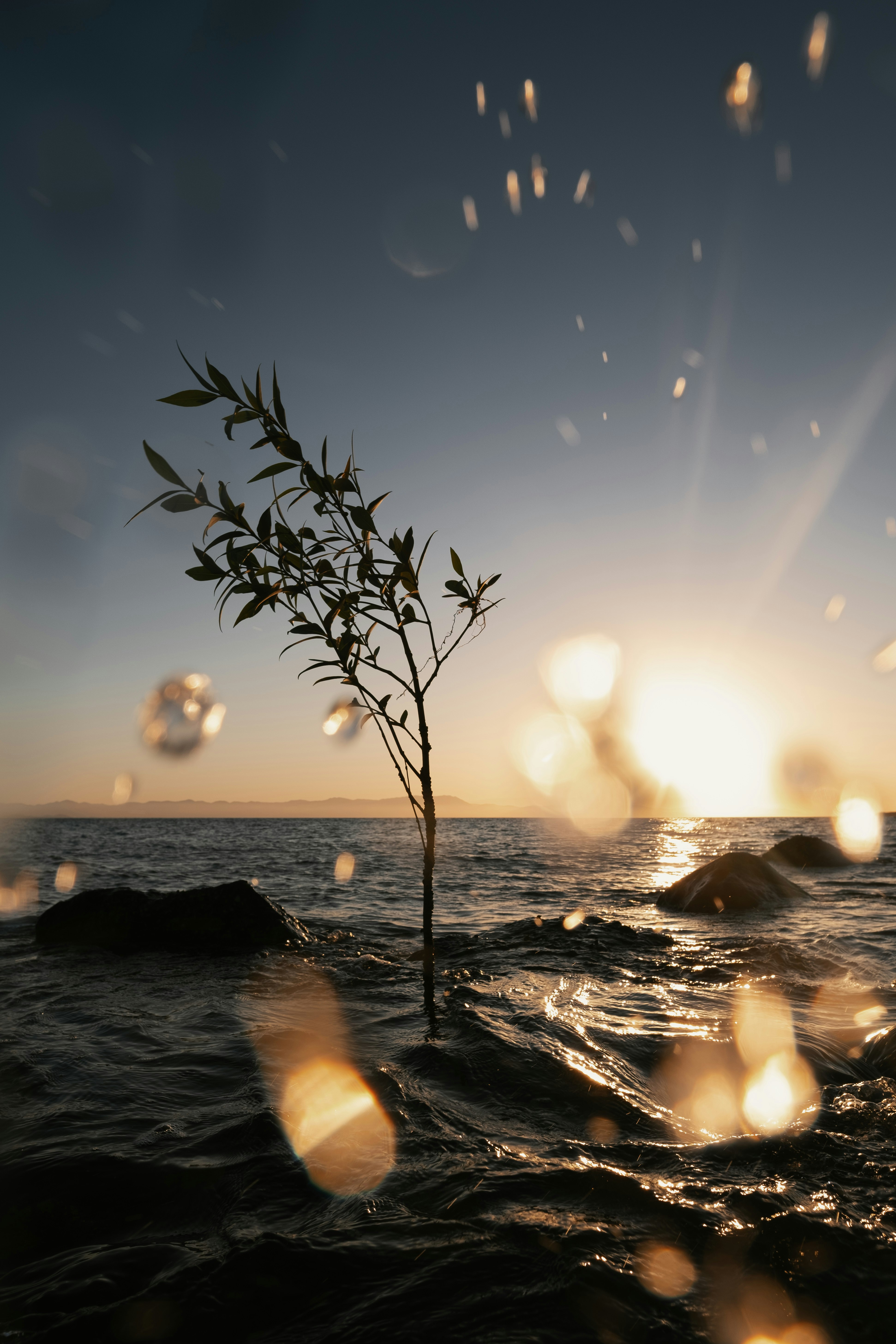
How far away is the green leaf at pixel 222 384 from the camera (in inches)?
153

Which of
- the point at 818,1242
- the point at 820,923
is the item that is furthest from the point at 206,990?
the point at 820,923

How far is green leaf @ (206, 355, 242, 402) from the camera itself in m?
3.89

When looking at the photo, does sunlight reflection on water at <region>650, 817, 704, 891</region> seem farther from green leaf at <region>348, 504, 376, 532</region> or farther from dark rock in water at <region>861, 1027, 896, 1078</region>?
green leaf at <region>348, 504, 376, 532</region>

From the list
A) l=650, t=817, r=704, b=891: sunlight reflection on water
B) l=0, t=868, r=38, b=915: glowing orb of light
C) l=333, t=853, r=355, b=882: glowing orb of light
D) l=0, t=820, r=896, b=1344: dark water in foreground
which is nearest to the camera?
l=0, t=820, r=896, b=1344: dark water in foreground

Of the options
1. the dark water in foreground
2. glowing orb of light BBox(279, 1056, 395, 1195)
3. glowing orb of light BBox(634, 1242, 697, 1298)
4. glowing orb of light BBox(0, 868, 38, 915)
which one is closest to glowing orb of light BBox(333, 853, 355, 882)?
glowing orb of light BBox(0, 868, 38, 915)

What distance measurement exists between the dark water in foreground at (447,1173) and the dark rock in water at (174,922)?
103cm

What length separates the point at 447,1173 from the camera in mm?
3447

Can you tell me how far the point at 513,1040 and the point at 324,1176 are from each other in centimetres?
238

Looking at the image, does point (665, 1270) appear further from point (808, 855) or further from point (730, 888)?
point (808, 855)

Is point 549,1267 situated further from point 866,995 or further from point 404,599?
point 866,995

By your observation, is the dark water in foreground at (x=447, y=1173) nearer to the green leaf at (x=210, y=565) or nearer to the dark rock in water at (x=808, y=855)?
the green leaf at (x=210, y=565)

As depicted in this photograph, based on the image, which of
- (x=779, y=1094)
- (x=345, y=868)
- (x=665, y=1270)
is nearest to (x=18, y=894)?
(x=345, y=868)

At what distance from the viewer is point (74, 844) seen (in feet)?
136

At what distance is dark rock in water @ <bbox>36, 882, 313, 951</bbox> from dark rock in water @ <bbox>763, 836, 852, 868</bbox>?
21926 millimetres
